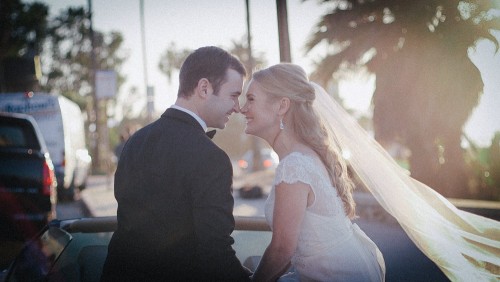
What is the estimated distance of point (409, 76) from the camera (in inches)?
536

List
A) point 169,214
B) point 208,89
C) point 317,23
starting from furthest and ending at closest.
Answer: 1. point 317,23
2. point 208,89
3. point 169,214

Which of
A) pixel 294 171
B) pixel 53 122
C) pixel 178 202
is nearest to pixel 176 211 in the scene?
pixel 178 202

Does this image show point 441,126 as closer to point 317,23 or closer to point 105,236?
point 317,23

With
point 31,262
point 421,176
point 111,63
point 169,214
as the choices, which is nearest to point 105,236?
point 31,262

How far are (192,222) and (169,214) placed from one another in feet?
0.32

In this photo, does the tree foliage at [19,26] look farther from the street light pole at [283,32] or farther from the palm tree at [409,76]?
the street light pole at [283,32]

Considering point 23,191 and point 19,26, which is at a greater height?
point 19,26

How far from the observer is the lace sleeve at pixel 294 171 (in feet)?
8.12

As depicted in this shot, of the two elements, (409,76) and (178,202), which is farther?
(409,76)

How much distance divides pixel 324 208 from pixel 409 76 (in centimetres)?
1186

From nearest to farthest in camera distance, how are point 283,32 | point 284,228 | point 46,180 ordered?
point 284,228 < point 283,32 < point 46,180

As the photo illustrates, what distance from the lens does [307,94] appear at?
2.82m

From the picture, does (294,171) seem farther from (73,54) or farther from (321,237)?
(73,54)

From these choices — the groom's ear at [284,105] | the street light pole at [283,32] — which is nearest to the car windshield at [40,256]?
the groom's ear at [284,105]
